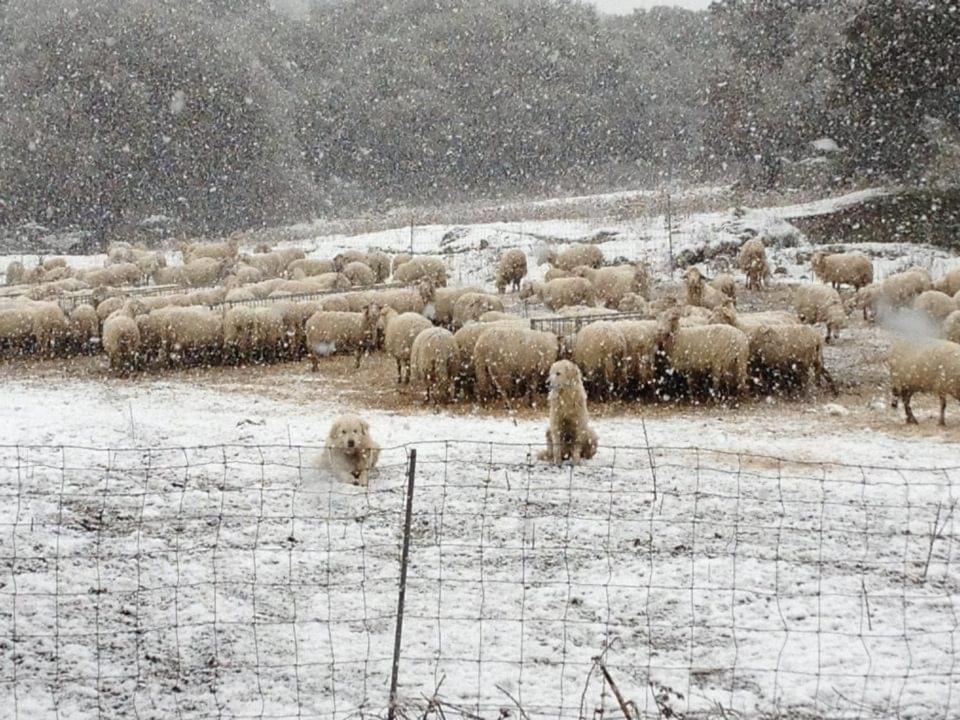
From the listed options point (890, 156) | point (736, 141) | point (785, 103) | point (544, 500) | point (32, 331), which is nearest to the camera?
point (544, 500)

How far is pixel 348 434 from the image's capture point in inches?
339

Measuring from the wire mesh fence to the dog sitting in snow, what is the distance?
17cm

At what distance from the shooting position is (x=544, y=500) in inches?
320

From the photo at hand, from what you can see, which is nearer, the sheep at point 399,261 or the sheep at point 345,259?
the sheep at point 345,259

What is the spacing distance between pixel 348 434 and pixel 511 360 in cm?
462

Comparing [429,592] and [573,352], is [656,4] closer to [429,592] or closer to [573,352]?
[573,352]

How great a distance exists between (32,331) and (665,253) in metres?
14.8

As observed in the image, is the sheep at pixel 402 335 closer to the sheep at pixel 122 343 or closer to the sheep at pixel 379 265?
the sheep at pixel 122 343

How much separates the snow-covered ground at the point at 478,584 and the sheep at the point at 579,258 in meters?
14.0

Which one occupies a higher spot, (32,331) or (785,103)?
(785,103)

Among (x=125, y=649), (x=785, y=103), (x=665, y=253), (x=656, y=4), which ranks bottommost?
(x=125, y=649)

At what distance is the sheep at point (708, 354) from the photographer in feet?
42.3

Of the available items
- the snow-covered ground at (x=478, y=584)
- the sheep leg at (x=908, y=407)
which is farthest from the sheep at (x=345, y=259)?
the sheep leg at (x=908, y=407)

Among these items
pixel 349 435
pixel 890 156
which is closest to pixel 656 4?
pixel 890 156
